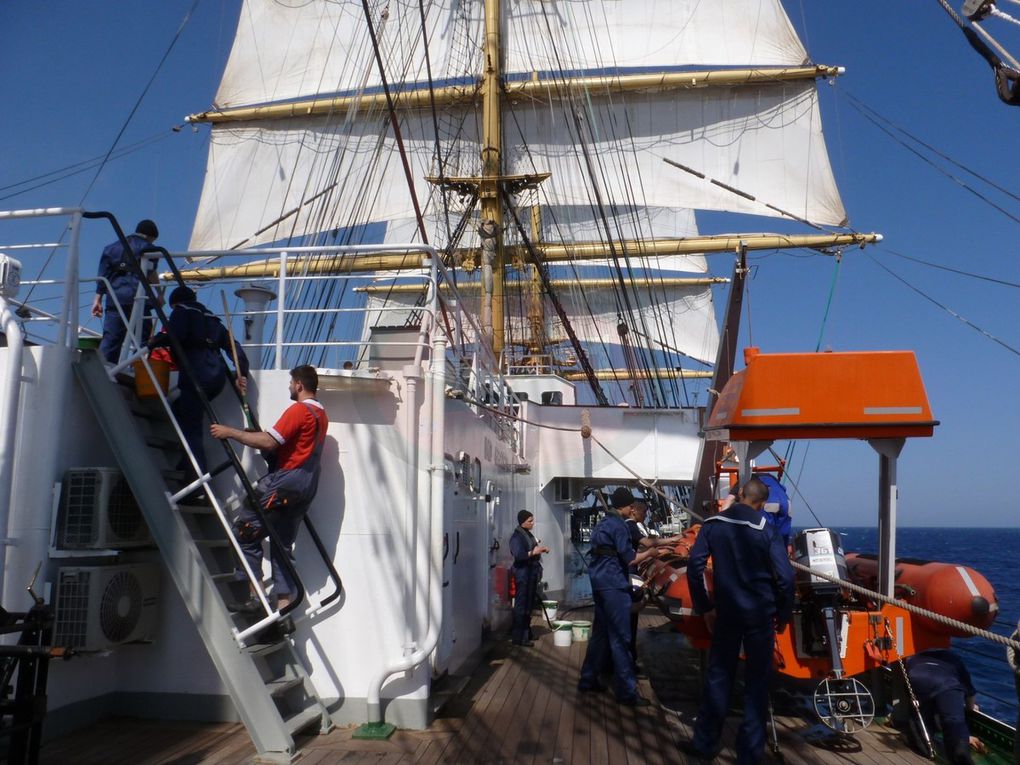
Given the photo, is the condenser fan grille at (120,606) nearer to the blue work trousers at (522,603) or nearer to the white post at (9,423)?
the white post at (9,423)

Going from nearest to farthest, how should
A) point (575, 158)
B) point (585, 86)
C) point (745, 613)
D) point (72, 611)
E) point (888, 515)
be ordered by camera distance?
point (745, 613)
point (72, 611)
point (888, 515)
point (585, 86)
point (575, 158)

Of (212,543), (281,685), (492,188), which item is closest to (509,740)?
(281,685)

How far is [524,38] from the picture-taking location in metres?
24.6

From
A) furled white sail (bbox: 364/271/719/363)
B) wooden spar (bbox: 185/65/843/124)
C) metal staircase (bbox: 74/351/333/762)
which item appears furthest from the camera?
furled white sail (bbox: 364/271/719/363)

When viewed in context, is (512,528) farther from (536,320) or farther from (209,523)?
(536,320)

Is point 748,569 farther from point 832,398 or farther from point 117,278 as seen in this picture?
point 117,278

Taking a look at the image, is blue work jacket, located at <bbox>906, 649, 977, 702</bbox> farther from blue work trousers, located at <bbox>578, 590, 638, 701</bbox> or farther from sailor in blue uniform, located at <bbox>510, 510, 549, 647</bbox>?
sailor in blue uniform, located at <bbox>510, 510, 549, 647</bbox>

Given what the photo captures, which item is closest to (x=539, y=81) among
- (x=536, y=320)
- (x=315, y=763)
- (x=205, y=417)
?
(x=536, y=320)

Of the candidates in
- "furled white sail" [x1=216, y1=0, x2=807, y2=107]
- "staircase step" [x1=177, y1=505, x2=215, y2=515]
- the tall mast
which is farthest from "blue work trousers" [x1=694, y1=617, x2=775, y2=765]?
"furled white sail" [x1=216, y1=0, x2=807, y2=107]

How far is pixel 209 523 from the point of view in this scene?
556 centimetres

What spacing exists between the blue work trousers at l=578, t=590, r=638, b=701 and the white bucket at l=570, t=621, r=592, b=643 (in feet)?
6.78

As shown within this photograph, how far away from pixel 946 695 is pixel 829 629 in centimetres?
76

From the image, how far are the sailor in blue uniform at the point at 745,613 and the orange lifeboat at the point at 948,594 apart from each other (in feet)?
3.46

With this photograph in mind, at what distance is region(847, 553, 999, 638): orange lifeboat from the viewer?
17.1 feet
